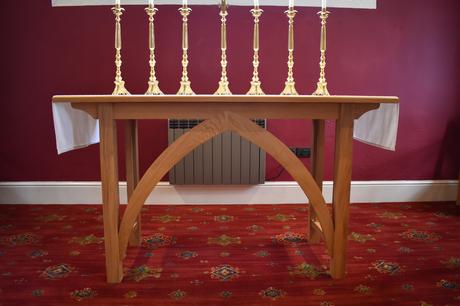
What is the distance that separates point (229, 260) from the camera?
2.03m

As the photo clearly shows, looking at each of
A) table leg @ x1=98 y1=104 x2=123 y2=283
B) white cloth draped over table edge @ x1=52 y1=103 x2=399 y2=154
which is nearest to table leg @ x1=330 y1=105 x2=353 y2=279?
white cloth draped over table edge @ x1=52 y1=103 x2=399 y2=154

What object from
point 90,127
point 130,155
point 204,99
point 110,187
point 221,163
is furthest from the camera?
point 221,163

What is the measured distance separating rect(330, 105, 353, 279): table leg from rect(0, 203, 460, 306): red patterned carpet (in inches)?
3.9

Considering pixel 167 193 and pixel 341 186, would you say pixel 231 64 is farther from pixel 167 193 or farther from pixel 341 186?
pixel 341 186

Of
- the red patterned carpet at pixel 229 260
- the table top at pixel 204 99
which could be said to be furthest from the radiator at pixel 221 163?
the table top at pixel 204 99

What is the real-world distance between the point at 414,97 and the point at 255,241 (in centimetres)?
179

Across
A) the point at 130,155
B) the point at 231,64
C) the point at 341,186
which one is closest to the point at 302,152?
the point at 231,64

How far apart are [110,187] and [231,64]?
158 centimetres

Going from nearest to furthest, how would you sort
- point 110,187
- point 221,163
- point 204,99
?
point 204,99, point 110,187, point 221,163

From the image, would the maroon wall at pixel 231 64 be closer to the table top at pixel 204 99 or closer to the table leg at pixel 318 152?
the table leg at pixel 318 152

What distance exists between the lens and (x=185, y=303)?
1601mm

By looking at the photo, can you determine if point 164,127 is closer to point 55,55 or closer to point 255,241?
point 55,55

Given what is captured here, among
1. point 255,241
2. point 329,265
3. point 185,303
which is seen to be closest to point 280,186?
point 255,241

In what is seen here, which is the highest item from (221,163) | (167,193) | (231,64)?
(231,64)
